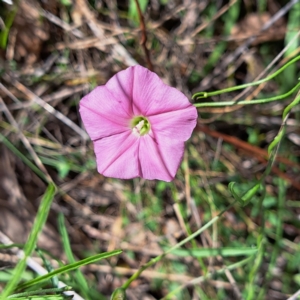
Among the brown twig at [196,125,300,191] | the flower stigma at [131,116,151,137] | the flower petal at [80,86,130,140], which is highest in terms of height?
the flower petal at [80,86,130,140]

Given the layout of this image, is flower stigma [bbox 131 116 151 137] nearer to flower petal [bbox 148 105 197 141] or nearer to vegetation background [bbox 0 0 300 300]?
flower petal [bbox 148 105 197 141]

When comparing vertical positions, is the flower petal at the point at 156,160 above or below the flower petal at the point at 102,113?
below

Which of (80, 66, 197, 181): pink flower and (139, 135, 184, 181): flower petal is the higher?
(80, 66, 197, 181): pink flower

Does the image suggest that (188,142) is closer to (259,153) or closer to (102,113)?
(259,153)

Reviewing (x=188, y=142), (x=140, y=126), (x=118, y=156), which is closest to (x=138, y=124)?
(x=140, y=126)

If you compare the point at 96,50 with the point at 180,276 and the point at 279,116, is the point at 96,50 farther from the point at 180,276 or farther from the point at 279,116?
the point at 180,276

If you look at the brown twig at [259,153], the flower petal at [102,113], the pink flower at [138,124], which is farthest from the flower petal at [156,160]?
the brown twig at [259,153]

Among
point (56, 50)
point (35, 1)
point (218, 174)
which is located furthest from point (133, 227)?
point (35, 1)

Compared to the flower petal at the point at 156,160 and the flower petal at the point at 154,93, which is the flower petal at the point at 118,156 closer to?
the flower petal at the point at 156,160

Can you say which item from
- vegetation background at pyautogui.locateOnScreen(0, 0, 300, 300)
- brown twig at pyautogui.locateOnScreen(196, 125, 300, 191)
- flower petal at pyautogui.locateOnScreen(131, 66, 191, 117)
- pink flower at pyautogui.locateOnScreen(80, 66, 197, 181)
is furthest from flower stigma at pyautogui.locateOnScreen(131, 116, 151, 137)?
vegetation background at pyautogui.locateOnScreen(0, 0, 300, 300)
